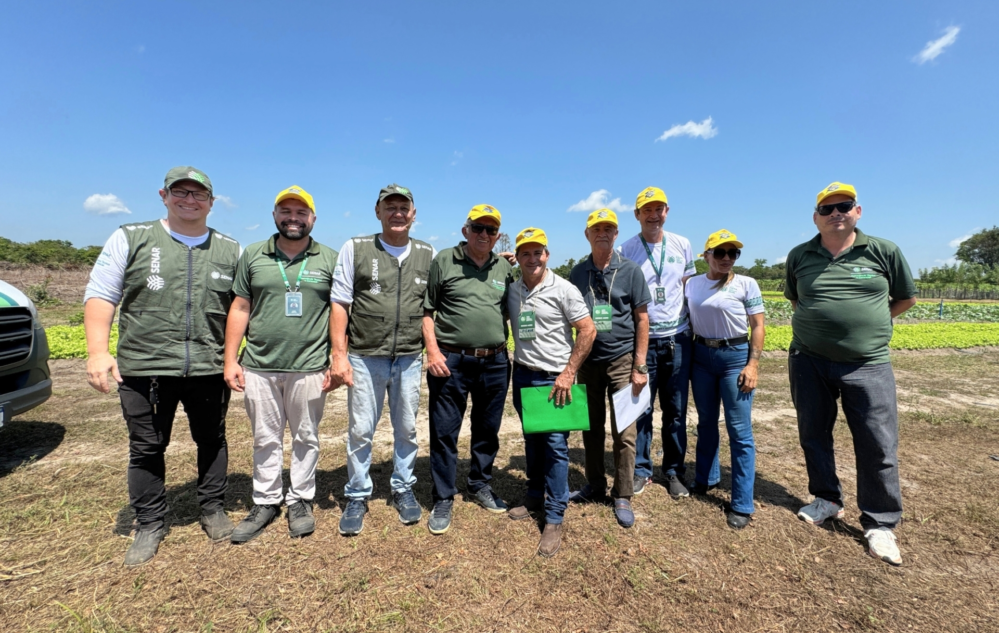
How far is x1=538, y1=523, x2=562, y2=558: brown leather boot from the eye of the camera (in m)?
3.07

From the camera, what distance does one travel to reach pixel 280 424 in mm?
3324

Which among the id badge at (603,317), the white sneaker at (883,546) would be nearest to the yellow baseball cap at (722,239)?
the id badge at (603,317)

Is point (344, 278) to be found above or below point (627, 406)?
above

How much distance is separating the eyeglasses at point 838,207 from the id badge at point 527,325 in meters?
2.38

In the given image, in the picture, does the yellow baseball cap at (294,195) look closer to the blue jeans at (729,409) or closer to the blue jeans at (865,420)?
the blue jeans at (729,409)

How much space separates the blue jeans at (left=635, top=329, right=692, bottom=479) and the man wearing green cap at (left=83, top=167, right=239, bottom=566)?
3.50 metres

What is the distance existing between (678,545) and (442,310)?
2525 millimetres

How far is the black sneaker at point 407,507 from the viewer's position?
11.3 feet

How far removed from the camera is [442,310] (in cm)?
344

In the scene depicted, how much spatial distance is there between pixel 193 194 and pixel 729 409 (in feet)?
14.7

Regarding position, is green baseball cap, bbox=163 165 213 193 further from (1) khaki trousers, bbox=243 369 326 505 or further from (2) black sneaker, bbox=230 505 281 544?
(2) black sneaker, bbox=230 505 281 544

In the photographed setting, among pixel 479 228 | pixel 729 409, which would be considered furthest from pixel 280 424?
pixel 729 409

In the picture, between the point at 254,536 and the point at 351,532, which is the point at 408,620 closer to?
the point at 351,532

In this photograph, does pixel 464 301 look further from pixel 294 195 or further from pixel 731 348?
pixel 731 348
